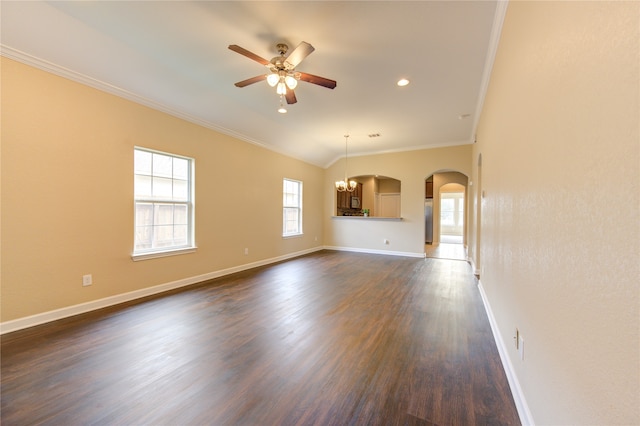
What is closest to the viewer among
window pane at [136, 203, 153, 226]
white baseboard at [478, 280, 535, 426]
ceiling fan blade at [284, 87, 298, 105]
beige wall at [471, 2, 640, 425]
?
beige wall at [471, 2, 640, 425]

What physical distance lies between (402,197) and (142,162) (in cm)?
614

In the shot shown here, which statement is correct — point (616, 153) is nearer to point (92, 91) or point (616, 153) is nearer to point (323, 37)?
point (323, 37)

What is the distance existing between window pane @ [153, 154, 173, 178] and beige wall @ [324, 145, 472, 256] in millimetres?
5123

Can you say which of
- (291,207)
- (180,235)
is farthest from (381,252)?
(180,235)

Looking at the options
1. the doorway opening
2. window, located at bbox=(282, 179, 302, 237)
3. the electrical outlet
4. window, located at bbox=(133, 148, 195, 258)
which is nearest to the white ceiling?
window, located at bbox=(133, 148, 195, 258)

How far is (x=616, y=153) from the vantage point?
72 cm

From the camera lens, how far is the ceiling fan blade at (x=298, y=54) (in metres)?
2.32

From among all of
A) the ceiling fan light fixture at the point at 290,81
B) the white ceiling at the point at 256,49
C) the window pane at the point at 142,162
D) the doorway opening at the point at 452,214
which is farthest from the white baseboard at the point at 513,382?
the doorway opening at the point at 452,214

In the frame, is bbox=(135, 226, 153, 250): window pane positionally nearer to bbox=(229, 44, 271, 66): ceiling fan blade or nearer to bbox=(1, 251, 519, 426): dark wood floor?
bbox=(1, 251, 519, 426): dark wood floor

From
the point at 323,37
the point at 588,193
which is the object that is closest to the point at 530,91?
the point at 588,193

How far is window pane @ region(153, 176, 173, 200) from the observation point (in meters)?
3.94

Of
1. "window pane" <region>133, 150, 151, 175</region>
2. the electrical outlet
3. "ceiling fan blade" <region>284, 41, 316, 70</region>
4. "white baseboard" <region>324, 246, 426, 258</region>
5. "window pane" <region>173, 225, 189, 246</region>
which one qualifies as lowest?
"white baseboard" <region>324, 246, 426, 258</region>

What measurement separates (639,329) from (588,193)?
0.46 meters

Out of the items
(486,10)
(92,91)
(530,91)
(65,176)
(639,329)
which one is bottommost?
(639,329)
